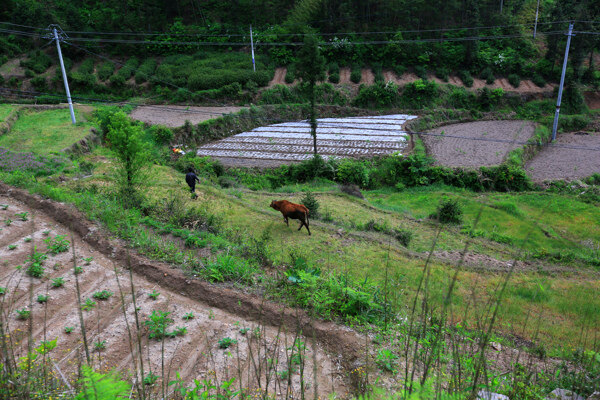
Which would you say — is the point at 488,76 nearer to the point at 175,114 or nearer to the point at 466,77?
the point at 466,77

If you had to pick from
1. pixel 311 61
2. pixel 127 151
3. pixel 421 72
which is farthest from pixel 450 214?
pixel 421 72

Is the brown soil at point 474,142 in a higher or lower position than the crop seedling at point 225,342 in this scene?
lower

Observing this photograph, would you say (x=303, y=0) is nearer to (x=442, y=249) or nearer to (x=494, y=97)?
(x=494, y=97)

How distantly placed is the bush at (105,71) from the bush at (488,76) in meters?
35.0

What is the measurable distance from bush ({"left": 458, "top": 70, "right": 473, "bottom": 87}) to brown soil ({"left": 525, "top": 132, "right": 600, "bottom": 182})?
393 inches

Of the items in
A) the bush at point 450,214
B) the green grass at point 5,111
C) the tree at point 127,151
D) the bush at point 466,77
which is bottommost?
the bush at point 450,214

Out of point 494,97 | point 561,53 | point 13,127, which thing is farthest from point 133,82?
point 561,53

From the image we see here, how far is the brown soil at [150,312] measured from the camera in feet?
15.7

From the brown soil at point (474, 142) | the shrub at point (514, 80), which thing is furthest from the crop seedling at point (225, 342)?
the shrub at point (514, 80)

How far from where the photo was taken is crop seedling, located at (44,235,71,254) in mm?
7634

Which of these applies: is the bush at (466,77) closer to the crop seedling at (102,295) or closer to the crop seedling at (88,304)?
the crop seedling at (102,295)

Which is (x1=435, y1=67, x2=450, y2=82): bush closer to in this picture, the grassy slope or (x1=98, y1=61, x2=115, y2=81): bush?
the grassy slope

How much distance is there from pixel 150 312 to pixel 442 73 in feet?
122

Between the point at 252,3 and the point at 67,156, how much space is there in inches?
1328
